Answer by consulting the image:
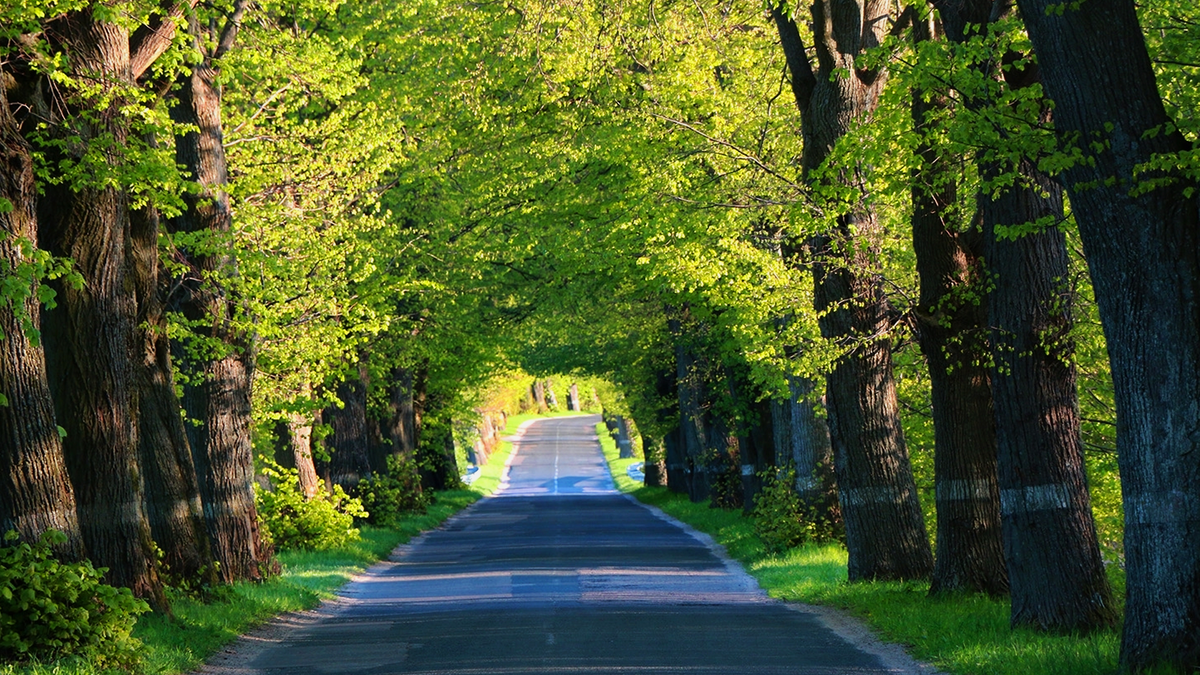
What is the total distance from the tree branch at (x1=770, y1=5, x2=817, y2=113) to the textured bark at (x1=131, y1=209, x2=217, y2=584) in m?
7.67

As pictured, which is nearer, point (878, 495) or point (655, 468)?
point (878, 495)

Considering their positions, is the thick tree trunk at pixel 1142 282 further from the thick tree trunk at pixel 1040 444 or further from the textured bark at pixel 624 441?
the textured bark at pixel 624 441

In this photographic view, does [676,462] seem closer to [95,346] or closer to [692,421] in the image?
[692,421]

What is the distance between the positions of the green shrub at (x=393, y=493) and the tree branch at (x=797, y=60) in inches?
782

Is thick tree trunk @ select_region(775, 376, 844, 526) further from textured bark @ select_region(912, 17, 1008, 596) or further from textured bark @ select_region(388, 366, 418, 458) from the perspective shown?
textured bark @ select_region(388, 366, 418, 458)

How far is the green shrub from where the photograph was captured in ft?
117

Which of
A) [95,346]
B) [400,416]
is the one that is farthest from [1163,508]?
[400,416]

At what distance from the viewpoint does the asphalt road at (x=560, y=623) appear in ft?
40.0

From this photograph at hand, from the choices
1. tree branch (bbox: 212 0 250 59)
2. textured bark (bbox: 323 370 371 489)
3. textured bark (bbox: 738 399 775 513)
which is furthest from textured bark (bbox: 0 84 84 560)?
textured bark (bbox: 738 399 775 513)

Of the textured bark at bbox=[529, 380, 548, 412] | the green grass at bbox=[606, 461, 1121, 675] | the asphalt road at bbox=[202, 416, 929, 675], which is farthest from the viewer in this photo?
the textured bark at bbox=[529, 380, 548, 412]

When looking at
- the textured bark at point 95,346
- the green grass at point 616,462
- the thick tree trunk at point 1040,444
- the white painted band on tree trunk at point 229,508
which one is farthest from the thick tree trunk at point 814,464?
the green grass at point 616,462

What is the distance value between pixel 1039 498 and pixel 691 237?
10.5 meters

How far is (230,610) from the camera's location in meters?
16.1

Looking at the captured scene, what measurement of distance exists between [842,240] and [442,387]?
36.4 m
